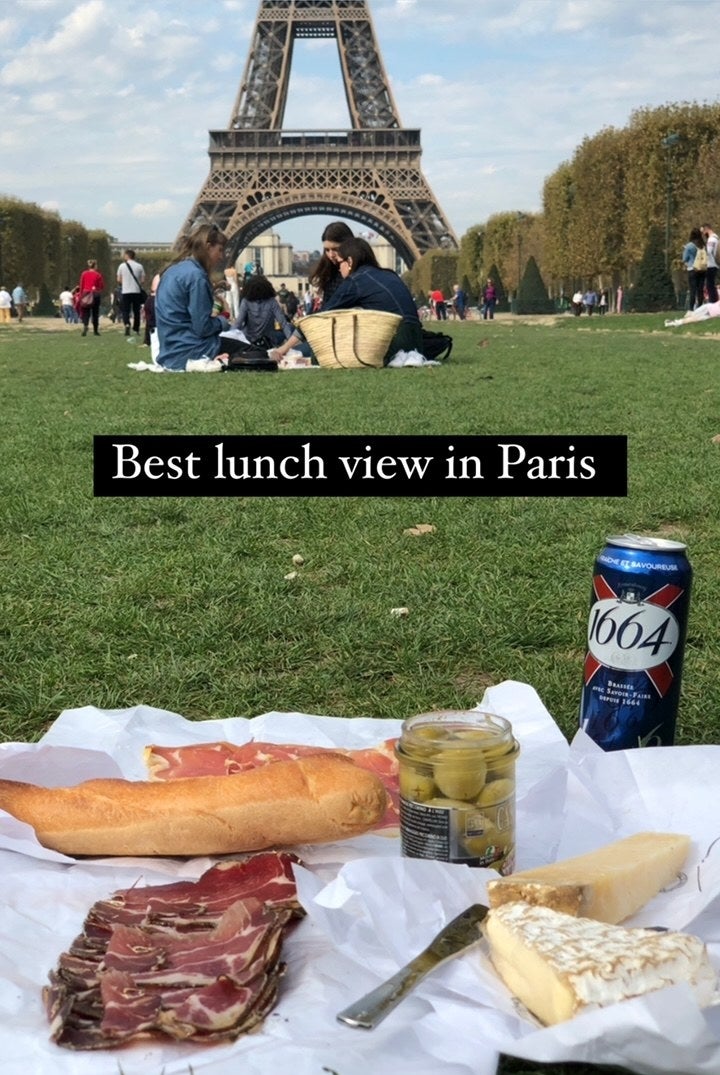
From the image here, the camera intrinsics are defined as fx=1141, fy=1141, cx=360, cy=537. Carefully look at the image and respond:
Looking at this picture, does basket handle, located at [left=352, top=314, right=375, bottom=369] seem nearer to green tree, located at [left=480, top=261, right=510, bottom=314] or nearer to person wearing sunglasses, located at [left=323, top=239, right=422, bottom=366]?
person wearing sunglasses, located at [left=323, top=239, right=422, bottom=366]

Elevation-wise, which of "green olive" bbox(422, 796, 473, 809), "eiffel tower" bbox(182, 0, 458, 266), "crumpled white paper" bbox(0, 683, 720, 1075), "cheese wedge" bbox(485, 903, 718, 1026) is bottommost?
"crumpled white paper" bbox(0, 683, 720, 1075)

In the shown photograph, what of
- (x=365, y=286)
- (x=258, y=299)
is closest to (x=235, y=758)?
(x=365, y=286)

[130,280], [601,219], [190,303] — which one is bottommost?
[190,303]

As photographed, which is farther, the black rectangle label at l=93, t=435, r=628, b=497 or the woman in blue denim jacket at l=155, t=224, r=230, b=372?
the woman in blue denim jacket at l=155, t=224, r=230, b=372

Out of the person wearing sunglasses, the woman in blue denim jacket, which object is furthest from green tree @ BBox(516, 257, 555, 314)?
the person wearing sunglasses

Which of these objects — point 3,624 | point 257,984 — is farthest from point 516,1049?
point 3,624

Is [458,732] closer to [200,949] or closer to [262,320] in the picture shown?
[200,949]
